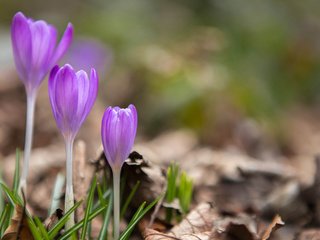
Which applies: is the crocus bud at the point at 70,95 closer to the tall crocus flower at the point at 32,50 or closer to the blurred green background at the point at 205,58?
the tall crocus flower at the point at 32,50

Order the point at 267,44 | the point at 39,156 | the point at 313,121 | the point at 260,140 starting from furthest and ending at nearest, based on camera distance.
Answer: the point at 267,44, the point at 313,121, the point at 260,140, the point at 39,156

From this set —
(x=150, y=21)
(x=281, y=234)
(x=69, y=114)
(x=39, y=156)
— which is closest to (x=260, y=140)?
(x=39, y=156)

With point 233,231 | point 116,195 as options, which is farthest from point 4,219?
point 233,231

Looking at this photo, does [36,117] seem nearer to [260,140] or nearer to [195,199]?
[260,140]

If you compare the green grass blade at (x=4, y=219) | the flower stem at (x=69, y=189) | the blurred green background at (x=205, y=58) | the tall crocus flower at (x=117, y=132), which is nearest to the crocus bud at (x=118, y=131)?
the tall crocus flower at (x=117, y=132)

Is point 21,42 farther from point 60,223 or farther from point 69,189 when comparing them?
point 60,223
